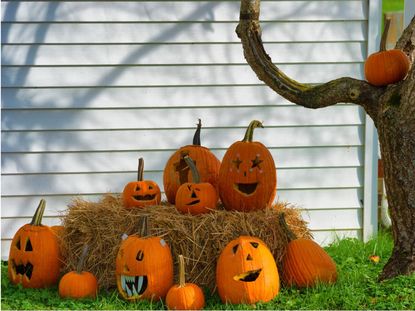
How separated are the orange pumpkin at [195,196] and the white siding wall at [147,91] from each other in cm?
120

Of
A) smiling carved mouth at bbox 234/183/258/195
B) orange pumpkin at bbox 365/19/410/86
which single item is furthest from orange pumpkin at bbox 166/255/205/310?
orange pumpkin at bbox 365/19/410/86

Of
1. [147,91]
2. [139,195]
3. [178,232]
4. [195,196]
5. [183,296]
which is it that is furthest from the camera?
[147,91]

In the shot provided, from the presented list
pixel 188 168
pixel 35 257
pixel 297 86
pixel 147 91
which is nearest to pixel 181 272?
pixel 188 168

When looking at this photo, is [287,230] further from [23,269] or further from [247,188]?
[23,269]

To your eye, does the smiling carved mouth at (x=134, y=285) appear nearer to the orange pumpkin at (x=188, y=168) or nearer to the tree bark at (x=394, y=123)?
the orange pumpkin at (x=188, y=168)

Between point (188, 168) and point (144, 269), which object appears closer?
point (144, 269)

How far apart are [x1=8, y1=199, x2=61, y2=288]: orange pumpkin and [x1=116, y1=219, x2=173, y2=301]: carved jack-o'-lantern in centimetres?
61

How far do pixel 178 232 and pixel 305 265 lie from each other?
779 mm

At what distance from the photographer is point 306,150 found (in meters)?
6.17

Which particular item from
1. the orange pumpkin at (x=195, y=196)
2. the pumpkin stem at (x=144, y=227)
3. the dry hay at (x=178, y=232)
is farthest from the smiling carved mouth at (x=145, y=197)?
the pumpkin stem at (x=144, y=227)

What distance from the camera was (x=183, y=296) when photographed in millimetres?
4324

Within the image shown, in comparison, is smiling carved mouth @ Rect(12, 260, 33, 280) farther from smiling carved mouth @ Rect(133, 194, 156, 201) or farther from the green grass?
smiling carved mouth @ Rect(133, 194, 156, 201)

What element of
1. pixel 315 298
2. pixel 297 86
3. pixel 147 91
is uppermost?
pixel 147 91

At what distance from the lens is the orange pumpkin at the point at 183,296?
4.32m
